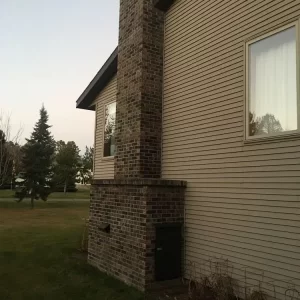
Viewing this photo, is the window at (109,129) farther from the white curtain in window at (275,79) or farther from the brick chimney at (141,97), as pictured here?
the white curtain in window at (275,79)

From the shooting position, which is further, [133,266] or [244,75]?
[133,266]

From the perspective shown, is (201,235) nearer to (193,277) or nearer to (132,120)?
(193,277)

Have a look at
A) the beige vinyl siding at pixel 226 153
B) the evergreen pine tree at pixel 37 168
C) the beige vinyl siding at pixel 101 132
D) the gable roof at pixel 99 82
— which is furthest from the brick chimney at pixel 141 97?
the evergreen pine tree at pixel 37 168

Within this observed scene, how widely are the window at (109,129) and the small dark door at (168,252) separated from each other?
4288 millimetres

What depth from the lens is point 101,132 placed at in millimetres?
11055

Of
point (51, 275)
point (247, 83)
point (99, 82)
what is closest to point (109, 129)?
point (99, 82)

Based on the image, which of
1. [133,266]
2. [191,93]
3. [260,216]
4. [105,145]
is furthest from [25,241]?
[260,216]

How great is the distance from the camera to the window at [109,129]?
33.9 ft

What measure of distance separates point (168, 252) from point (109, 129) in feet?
17.0

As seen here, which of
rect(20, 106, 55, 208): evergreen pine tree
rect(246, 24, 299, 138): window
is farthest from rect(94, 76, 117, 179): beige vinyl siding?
rect(20, 106, 55, 208): evergreen pine tree

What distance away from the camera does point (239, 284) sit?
209 inches

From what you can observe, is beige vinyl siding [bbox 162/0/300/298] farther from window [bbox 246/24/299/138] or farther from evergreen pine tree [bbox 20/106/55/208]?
evergreen pine tree [bbox 20/106/55/208]

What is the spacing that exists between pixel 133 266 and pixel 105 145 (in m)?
5.08

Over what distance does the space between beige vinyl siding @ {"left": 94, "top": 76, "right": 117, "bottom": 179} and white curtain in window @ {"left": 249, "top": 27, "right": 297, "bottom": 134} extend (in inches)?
218
